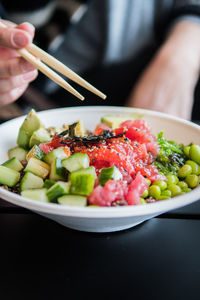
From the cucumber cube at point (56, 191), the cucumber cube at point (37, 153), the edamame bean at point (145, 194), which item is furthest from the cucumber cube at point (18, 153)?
the edamame bean at point (145, 194)

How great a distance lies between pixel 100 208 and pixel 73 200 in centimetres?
14

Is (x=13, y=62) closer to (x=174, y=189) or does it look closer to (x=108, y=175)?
→ (x=108, y=175)

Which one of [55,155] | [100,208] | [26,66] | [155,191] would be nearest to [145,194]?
[155,191]

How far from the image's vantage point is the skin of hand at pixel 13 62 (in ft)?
4.54

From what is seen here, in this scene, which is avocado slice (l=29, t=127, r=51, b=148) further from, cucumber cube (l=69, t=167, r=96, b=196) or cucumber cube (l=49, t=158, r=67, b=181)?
cucumber cube (l=69, t=167, r=96, b=196)

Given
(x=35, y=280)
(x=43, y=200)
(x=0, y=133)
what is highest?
(x=43, y=200)

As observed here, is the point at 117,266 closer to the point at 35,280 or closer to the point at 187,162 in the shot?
the point at 35,280

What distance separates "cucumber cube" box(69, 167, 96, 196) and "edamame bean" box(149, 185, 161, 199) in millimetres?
285

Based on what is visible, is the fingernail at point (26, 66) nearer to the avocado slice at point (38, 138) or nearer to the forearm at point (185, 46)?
the avocado slice at point (38, 138)

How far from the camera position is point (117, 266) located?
1.15 metres

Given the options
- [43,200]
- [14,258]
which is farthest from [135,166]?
[14,258]

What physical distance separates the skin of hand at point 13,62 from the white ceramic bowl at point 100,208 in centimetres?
22

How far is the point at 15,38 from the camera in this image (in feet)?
4.53

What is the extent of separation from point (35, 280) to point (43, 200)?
280 millimetres
